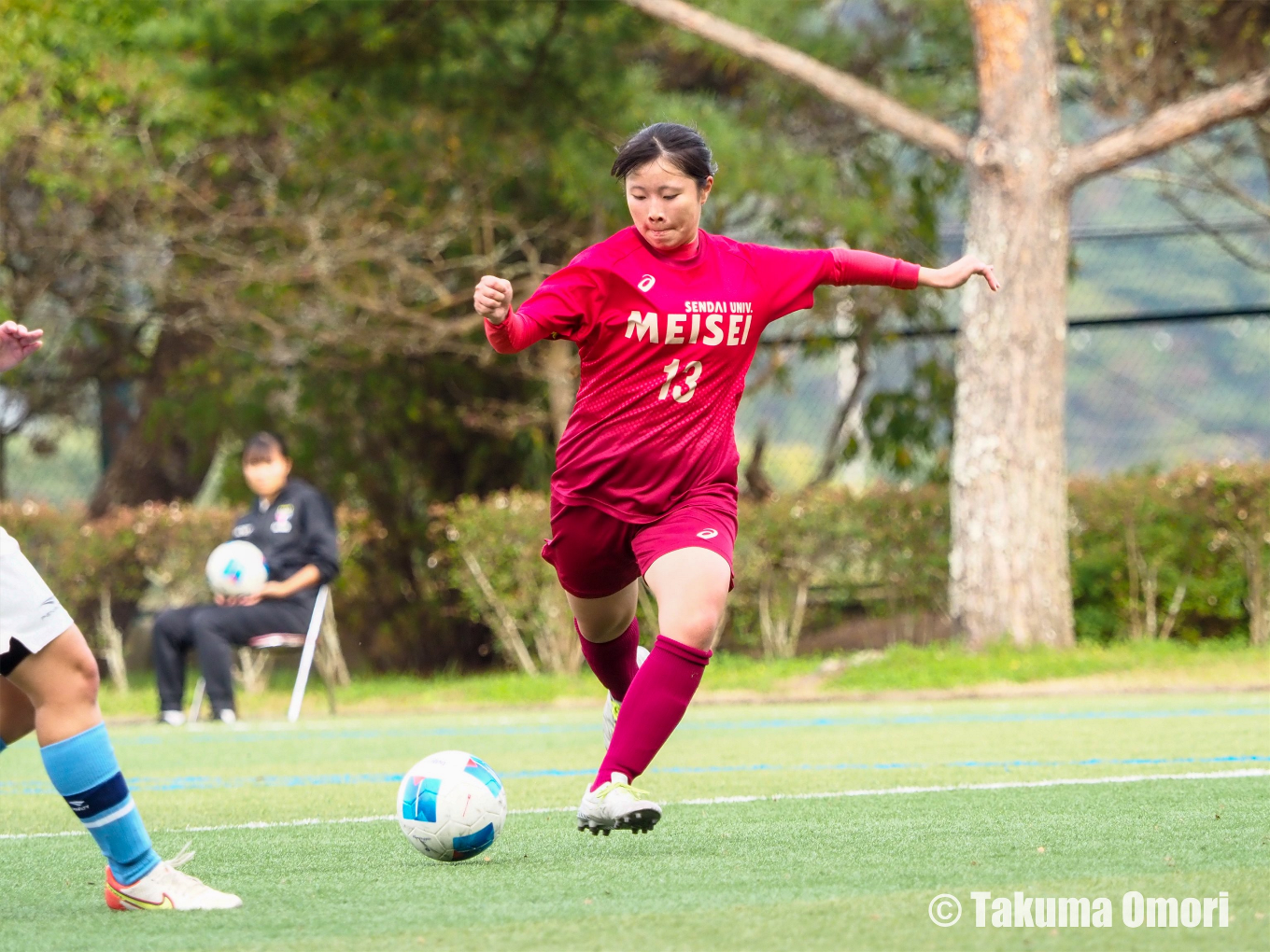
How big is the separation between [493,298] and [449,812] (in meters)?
1.33

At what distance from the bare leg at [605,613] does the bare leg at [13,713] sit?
Result: 5.74 feet

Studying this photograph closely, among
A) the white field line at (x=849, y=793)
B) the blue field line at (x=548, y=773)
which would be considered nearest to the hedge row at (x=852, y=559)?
the blue field line at (x=548, y=773)

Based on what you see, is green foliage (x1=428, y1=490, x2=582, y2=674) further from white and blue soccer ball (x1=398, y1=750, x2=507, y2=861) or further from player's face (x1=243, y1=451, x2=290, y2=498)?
white and blue soccer ball (x1=398, y1=750, x2=507, y2=861)

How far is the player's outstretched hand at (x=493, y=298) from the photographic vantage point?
179 inches

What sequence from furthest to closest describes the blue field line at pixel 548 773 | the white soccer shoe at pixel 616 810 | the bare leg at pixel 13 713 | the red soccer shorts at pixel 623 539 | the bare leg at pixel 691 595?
the blue field line at pixel 548 773 → the red soccer shorts at pixel 623 539 → the bare leg at pixel 691 595 → the white soccer shoe at pixel 616 810 → the bare leg at pixel 13 713

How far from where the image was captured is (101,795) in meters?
3.71

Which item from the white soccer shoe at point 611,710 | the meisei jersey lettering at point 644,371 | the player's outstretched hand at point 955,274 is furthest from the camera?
the white soccer shoe at point 611,710

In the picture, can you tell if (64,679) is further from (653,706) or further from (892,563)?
(892,563)

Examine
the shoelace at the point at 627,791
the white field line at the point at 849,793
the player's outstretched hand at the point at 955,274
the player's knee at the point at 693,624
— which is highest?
the player's outstretched hand at the point at 955,274

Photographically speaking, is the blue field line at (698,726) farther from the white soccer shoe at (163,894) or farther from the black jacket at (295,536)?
the white soccer shoe at (163,894)

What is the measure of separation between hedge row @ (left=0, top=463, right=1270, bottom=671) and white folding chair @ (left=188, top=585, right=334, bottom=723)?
2375 mm

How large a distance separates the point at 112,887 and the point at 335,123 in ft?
38.4

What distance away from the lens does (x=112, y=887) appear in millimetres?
3803

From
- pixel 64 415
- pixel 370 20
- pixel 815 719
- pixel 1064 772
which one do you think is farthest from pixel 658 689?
pixel 64 415
